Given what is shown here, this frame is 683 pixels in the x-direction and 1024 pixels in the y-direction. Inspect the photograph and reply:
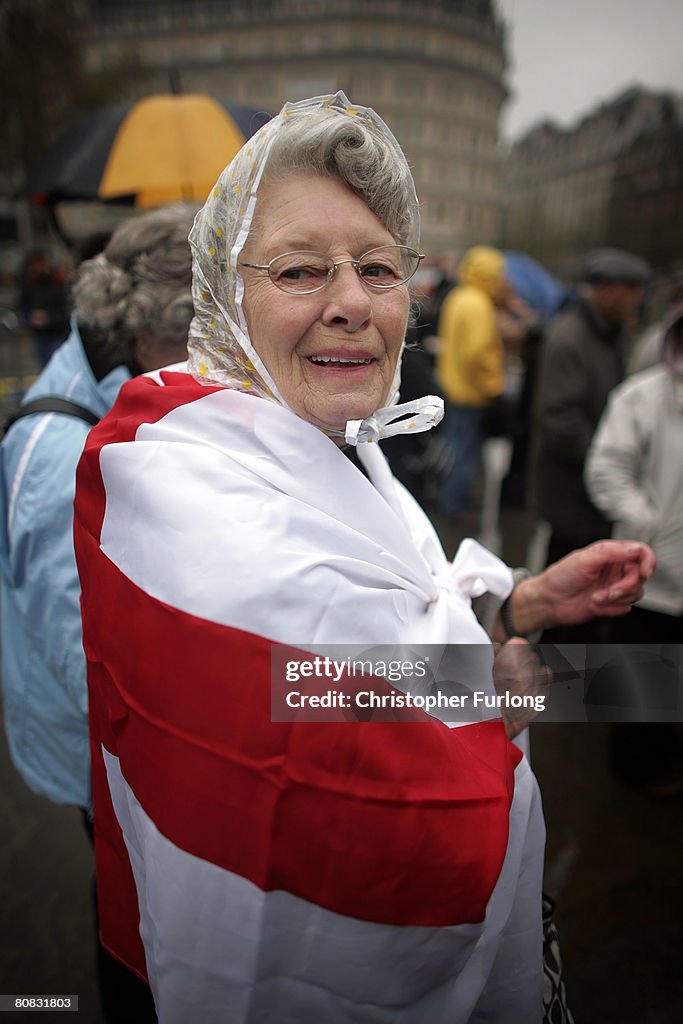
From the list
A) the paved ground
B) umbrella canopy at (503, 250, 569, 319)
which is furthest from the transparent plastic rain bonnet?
umbrella canopy at (503, 250, 569, 319)

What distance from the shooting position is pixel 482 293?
204 inches

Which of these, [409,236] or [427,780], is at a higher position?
[409,236]

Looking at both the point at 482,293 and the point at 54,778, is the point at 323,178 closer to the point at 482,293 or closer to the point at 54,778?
the point at 54,778

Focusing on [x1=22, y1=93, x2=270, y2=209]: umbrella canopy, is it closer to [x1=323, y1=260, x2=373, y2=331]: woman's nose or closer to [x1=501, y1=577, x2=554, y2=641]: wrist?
[x1=323, y1=260, x2=373, y2=331]: woman's nose

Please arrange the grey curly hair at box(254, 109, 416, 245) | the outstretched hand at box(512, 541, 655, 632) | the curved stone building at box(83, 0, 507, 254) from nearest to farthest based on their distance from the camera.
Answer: the grey curly hair at box(254, 109, 416, 245), the outstretched hand at box(512, 541, 655, 632), the curved stone building at box(83, 0, 507, 254)

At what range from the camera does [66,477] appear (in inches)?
54.5

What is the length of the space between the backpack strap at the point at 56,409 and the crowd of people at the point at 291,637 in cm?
14

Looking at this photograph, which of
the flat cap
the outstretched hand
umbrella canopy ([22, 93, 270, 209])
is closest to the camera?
the outstretched hand

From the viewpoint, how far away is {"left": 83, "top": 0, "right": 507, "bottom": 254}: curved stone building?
12.8 feet

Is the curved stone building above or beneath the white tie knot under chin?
above

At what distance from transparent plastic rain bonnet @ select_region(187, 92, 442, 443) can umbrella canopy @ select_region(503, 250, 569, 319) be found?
739 centimetres

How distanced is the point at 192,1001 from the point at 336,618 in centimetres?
57

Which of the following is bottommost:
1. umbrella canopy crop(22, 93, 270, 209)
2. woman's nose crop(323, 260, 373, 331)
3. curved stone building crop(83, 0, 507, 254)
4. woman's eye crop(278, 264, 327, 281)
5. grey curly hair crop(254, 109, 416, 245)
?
woman's nose crop(323, 260, 373, 331)

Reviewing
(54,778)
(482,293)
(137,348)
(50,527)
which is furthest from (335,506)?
(482,293)
